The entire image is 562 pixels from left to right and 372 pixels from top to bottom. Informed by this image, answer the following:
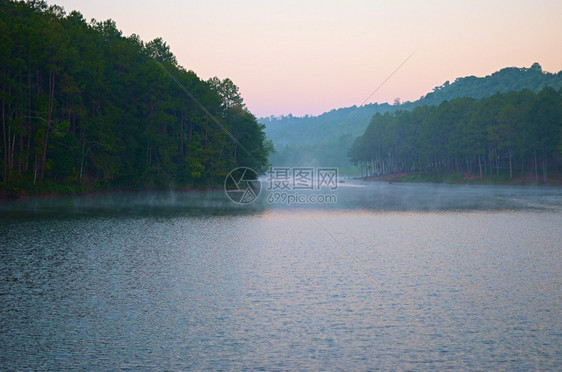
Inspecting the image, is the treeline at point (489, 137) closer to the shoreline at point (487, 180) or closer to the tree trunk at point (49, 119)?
the shoreline at point (487, 180)

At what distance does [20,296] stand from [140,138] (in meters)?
73.3

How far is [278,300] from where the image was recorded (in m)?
15.0

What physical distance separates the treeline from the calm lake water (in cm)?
9389

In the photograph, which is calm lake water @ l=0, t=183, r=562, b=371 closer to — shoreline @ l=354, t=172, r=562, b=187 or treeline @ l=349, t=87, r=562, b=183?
shoreline @ l=354, t=172, r=562, b=187

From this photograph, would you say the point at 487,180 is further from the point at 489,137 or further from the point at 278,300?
the point at 278,300

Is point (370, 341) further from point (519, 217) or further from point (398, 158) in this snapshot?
point (398, 158)

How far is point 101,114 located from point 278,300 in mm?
68377

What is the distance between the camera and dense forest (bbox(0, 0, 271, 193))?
59125 mm

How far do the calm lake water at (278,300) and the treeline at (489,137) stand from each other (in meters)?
93.9

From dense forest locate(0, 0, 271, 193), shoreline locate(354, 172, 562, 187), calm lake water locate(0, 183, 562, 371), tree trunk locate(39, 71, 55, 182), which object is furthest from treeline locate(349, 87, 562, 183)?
tree trunk locate(39, 71, 55, 182)

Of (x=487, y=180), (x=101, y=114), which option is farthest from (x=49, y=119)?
(x=487, y=180)

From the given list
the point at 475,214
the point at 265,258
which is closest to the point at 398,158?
the point at 475,214

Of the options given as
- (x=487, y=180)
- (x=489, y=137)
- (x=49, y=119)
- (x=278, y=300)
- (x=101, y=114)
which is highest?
(x=489, y=137)

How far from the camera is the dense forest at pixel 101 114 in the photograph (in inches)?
2328
